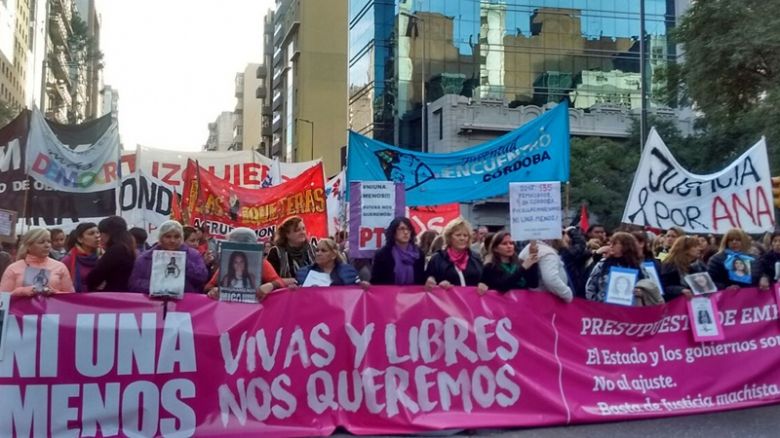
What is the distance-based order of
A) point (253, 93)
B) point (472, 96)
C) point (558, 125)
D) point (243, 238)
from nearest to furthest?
point (243, 238), point (558, 125), point (472, 96), point (253, 93)

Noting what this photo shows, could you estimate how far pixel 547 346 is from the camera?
660 centimetres

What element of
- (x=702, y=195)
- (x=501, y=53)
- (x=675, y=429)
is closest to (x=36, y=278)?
(x=675, y=429)

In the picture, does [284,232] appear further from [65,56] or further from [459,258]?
[65,56]

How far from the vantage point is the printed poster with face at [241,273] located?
5750 mm

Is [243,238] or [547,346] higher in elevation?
[243,238]

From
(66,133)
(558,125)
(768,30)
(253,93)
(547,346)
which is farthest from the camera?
(253,93)

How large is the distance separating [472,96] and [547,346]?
158 feet

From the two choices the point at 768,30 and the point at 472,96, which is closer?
the point at 768,30

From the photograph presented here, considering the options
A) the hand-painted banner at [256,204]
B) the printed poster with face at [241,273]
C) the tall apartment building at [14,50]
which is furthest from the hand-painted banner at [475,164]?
the tall apartment building at [14,50]

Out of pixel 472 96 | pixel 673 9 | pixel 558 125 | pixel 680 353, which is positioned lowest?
pixel 680 353

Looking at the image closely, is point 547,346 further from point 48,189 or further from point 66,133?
point 66,133

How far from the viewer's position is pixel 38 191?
8.00m

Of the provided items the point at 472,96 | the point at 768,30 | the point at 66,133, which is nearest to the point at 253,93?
the point at 472,96

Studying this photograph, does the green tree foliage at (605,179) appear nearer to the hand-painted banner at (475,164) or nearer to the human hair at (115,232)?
the hand-painted banner at (475,164)
